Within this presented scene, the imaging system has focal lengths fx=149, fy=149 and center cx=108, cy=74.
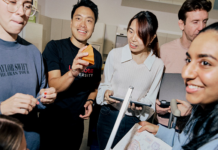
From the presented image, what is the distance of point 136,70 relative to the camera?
134 cm

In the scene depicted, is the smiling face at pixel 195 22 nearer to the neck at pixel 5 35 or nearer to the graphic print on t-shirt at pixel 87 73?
the graphic print on t-shirt at pixel 87 73

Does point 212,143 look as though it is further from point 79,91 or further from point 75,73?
point 79,91

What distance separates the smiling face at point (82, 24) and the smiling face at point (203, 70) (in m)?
0.95

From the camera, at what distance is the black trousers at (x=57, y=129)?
1.33m

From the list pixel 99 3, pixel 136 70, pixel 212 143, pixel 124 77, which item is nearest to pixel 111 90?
pixel 124 77

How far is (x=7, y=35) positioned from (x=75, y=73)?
1.55 ft

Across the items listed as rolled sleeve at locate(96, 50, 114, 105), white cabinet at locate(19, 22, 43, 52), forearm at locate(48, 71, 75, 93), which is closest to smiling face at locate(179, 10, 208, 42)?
rolled sleeve at locate(96, 50, 114, 105)

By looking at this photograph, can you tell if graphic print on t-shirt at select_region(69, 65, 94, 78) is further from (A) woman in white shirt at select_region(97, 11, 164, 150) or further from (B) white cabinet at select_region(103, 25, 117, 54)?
(B) white cabinet at select_region(103, 25, 117, 54)

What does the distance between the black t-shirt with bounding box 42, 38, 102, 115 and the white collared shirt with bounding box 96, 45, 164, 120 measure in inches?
6.5

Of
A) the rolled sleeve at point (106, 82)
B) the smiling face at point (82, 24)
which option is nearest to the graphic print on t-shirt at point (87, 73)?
the rolled sleeve at point (106, 82)

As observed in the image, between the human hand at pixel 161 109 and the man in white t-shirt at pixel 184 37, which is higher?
the man in white t-shirt at pixel 184 37

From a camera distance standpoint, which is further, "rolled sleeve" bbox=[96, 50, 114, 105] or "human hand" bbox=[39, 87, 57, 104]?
"rolled sleeve" bbox=[96, 50, 114, 105]

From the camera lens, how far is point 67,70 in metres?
1.34

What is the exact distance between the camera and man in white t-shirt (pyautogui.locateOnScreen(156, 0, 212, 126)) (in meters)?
1.36
